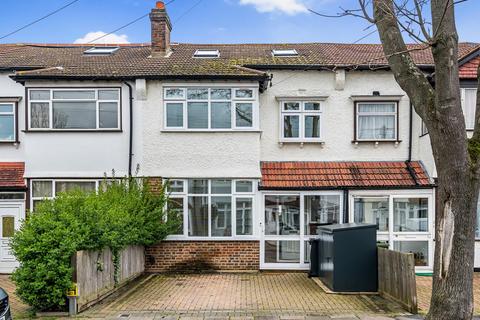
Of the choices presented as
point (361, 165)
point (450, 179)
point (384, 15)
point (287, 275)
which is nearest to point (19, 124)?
point (287, 275)

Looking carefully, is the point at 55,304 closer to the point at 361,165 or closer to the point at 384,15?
the point at 384,15

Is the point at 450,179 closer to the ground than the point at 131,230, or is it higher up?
higher up

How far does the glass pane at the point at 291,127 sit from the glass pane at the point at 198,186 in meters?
2.90

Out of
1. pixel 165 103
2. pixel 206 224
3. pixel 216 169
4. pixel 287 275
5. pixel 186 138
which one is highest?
pixel 165 103

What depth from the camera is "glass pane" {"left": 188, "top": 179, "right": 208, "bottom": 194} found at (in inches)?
547

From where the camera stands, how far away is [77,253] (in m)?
8.62

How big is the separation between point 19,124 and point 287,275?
9055mm

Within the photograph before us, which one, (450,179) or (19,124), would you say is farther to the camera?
(19,124)

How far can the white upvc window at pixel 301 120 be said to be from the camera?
1469 cm

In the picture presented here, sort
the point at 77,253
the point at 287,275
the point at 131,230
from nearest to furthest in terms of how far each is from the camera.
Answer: the point at 77,253 → the point at 131,230 → the point at 287,275

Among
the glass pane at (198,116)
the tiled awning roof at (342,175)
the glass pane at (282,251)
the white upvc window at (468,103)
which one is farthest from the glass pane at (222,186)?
the white upvc window at (468,103)

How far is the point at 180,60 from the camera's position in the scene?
1509 centimetres

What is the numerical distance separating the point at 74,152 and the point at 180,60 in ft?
14.0

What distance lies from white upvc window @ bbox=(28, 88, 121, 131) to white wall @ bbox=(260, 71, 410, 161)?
4583mm
